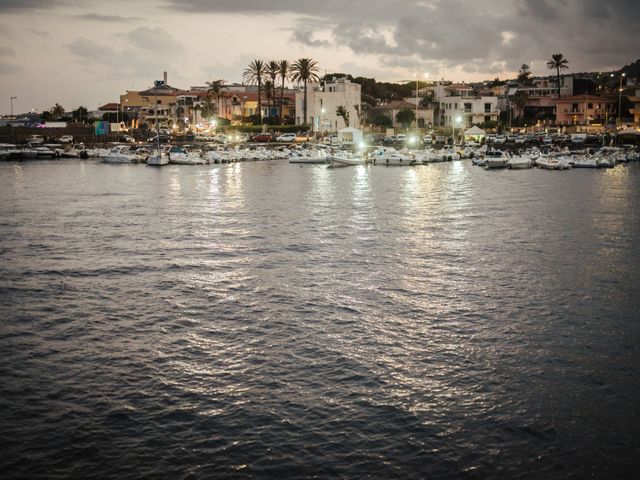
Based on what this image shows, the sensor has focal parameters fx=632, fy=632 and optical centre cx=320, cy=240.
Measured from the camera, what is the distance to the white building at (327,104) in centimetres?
12794

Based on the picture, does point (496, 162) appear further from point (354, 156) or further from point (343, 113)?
point (343, 113)

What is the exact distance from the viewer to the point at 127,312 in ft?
58.9

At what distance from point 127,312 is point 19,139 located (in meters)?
104

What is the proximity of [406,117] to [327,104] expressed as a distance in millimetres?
19045

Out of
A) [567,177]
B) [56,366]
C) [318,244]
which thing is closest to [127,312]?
[56,366]

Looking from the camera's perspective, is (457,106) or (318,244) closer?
(318,244)

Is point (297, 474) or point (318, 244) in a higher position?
point (318, 244)

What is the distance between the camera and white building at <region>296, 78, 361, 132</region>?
127938 mm

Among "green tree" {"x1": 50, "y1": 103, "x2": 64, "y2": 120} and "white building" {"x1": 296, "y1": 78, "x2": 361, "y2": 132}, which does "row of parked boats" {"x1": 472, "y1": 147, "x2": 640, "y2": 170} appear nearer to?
"white building" {"x1": 296, "y1": 78, "x2": 361, "y2": 132}

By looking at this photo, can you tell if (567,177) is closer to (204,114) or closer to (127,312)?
(127,312)

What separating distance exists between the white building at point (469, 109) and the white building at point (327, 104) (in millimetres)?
22517

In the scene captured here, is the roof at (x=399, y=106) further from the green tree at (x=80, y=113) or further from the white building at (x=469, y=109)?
the green tree at (x=80, y=113)

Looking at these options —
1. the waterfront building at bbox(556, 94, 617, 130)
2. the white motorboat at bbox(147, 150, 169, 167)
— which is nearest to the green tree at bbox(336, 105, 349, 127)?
the waterfront building at bbox(556, 94, 617, 130)

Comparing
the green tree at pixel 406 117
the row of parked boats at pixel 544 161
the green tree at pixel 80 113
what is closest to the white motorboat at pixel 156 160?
the row of parked boats at pixel 544 161
